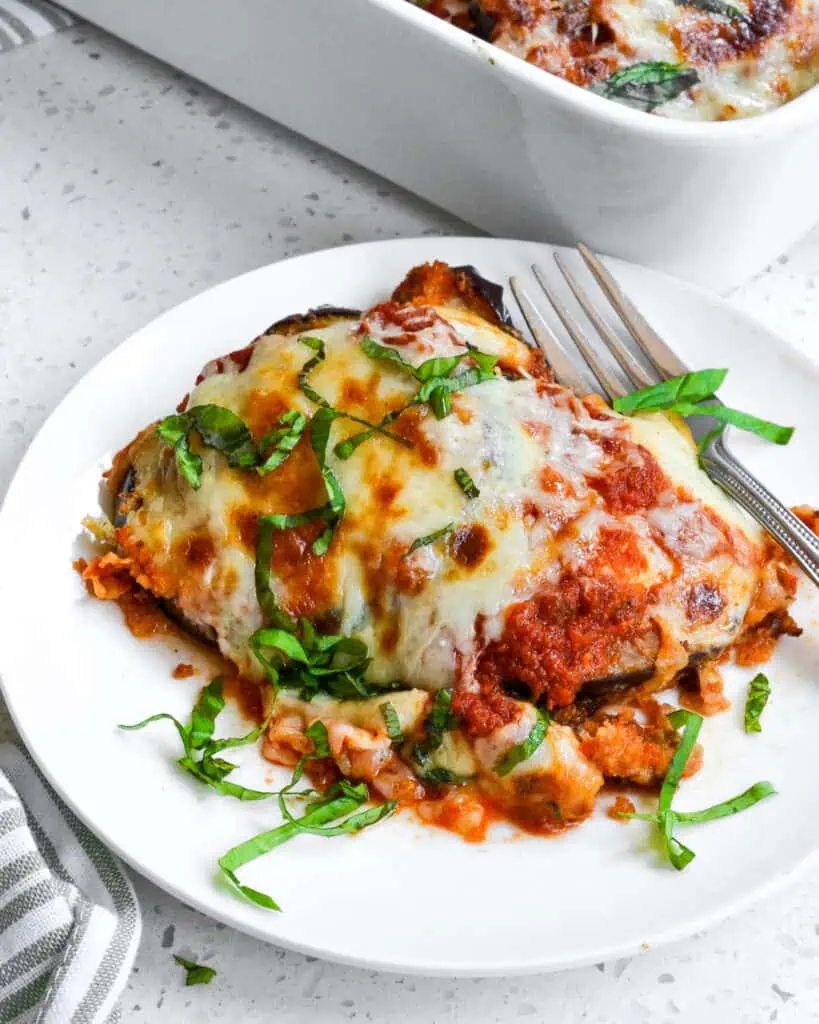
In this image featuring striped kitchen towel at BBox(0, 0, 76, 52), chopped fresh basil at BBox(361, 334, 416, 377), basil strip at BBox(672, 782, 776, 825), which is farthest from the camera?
striped kitchen towel at BBox(0, 0, 76, 52)

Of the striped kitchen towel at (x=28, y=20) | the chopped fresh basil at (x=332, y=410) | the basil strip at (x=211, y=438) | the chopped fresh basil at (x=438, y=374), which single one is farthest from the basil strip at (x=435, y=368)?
the striped kitchen towel at (x=28, y=20)

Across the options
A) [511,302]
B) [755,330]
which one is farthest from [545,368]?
[755,330]

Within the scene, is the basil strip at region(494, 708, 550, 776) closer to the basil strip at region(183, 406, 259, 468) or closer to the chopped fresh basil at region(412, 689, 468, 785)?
the chopped fresh basil at region(412, 689, 468, 785)

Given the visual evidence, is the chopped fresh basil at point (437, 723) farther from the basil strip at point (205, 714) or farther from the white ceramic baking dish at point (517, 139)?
the white ceramic baking dish at point (517, 139)

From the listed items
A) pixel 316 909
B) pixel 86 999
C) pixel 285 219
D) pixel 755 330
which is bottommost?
pixel 86 999

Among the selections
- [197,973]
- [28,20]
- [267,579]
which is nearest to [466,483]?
[267,579]

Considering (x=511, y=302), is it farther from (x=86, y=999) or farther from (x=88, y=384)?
(x=86, y=999)

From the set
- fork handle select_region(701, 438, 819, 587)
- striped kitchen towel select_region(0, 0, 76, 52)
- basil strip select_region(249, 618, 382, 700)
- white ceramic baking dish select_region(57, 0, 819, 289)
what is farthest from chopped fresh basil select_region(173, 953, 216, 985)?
striped kitchen towel select_region(0, 0, 76, 52)
